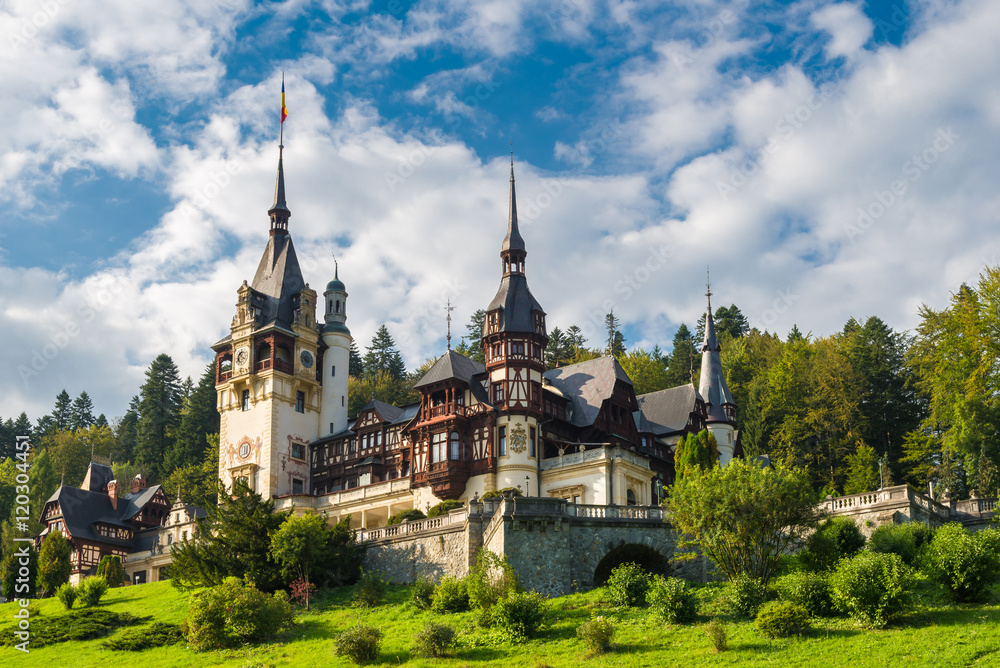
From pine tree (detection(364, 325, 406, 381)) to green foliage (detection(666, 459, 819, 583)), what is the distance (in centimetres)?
6850

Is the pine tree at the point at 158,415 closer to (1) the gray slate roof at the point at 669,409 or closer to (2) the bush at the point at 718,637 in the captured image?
(1) the gray slate roof at the point at 669,409

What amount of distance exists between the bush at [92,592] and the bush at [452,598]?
21.4m

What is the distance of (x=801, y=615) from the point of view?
32.3 metres

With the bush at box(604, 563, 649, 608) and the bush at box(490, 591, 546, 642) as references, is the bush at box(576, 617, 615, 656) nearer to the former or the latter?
the bush at box(490, 591, 546, 642)

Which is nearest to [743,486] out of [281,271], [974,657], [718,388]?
[974,657]

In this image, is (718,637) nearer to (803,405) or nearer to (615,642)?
(615,642)

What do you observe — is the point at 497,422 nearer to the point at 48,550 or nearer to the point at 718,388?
the point at 718,388

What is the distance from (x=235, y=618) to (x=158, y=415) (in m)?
65.9

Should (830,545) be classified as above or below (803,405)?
below

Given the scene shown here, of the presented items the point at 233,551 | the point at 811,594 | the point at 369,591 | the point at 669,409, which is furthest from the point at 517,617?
the point at 669,409

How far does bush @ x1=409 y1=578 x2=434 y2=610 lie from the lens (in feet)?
131

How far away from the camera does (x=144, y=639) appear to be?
136 ft

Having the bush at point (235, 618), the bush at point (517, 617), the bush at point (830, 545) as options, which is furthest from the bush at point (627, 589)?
the bush at point (235, 618)

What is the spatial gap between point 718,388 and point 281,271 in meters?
30.4
